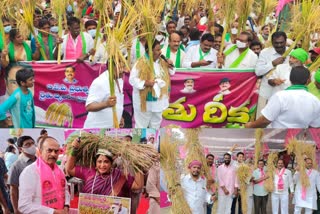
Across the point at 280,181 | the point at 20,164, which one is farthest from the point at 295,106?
the point at 20,164

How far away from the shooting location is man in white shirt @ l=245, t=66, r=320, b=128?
12.9 ft

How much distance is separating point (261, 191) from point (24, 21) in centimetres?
229

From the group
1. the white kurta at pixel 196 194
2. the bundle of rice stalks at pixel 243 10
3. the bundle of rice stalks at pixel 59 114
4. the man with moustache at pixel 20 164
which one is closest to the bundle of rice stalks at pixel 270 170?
the white kurta at pixel 196 194

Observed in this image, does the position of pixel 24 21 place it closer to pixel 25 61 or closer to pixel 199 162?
pixel 25 61

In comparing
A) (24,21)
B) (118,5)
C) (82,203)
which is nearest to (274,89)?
(118,5)

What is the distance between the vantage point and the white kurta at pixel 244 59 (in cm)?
430

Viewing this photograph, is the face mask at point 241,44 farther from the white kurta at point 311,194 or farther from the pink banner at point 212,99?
the white kurta at point 311,194

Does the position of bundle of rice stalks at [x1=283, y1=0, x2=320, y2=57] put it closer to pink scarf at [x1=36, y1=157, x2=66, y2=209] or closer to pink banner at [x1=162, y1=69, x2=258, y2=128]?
pink banner at [x1=162, y1=69, x2=258, y2=128]

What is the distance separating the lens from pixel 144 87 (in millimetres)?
4148

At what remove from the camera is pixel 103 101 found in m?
4.17

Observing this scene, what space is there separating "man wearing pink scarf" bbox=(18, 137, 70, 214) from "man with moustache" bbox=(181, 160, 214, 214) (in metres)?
0.95

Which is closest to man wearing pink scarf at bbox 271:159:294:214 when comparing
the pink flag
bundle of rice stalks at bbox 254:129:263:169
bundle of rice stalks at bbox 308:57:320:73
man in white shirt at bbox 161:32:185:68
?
bundle of rice stalks at bbox 254:129:263:169

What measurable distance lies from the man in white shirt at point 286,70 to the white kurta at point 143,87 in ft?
2.76

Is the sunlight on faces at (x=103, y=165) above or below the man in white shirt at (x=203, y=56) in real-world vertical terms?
below
